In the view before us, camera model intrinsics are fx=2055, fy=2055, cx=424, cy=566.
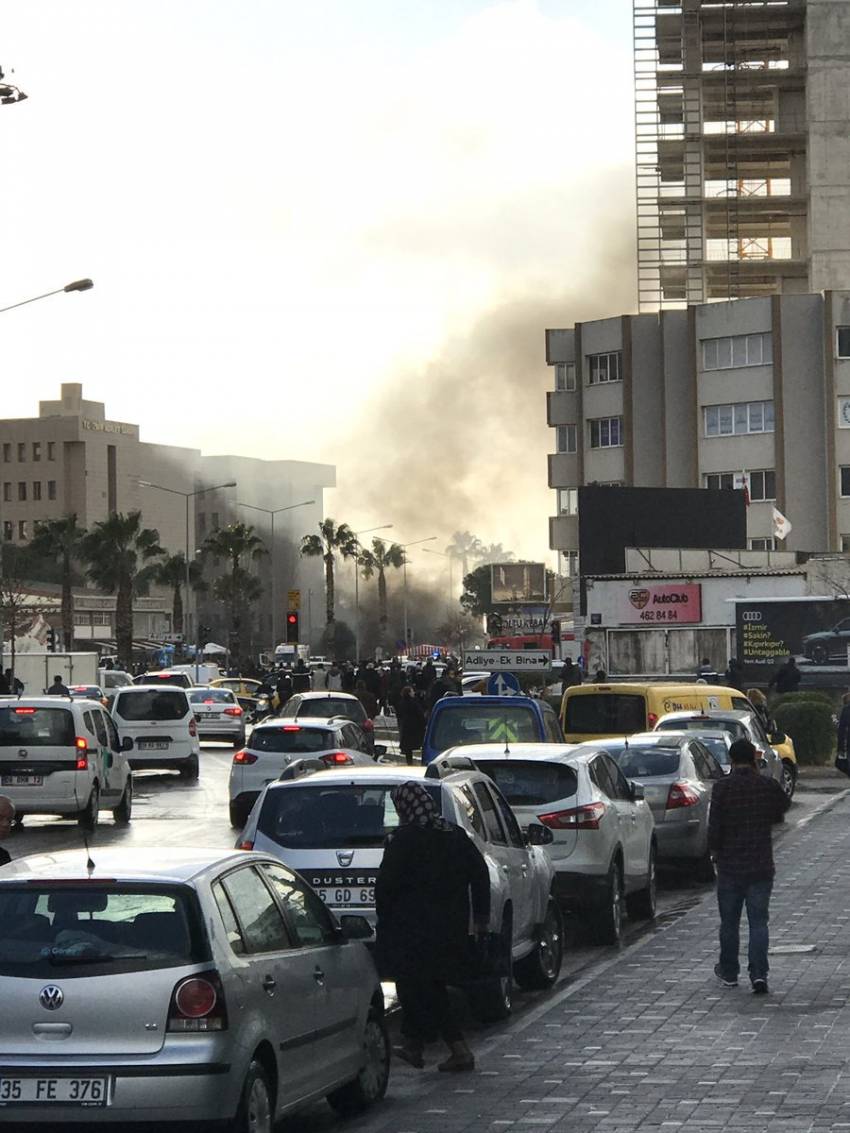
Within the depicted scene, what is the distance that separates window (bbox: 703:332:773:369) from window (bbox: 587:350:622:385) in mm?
4533

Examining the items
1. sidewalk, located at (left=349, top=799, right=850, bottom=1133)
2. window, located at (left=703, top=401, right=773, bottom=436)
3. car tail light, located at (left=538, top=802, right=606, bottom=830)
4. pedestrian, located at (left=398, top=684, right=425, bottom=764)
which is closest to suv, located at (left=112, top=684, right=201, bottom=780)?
pedestrian, located at (left=398, top=684, right=425, bottom=764)

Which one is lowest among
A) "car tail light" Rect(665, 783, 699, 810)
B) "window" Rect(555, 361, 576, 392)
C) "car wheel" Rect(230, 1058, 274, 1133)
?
"car wheel" Rect(230, 1058, 274, 1133)

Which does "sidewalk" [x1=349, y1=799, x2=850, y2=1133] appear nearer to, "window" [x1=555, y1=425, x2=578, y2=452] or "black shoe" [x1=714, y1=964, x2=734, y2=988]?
"black shoe" [x1=714, y1=964, x2=734, y2=988]

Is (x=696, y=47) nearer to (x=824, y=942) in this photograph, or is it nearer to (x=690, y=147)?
(x=690, y=147)

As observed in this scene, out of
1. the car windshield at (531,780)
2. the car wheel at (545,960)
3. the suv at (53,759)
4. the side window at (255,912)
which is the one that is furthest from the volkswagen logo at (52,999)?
the suv at (53,759)

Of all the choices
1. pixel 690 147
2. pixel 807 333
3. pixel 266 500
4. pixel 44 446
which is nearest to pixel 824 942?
pixel 807 333

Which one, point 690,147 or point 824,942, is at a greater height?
point 690,147

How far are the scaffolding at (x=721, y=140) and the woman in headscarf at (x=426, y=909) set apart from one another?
300ft

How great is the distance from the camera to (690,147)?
99.6 m

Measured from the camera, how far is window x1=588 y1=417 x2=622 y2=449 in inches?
3703

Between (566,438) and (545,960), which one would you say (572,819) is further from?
(566,438)

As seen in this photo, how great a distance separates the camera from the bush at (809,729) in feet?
126

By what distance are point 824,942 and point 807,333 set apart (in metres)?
76.5

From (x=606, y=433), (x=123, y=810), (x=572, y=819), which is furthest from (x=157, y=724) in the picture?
(x=606, y=433)
